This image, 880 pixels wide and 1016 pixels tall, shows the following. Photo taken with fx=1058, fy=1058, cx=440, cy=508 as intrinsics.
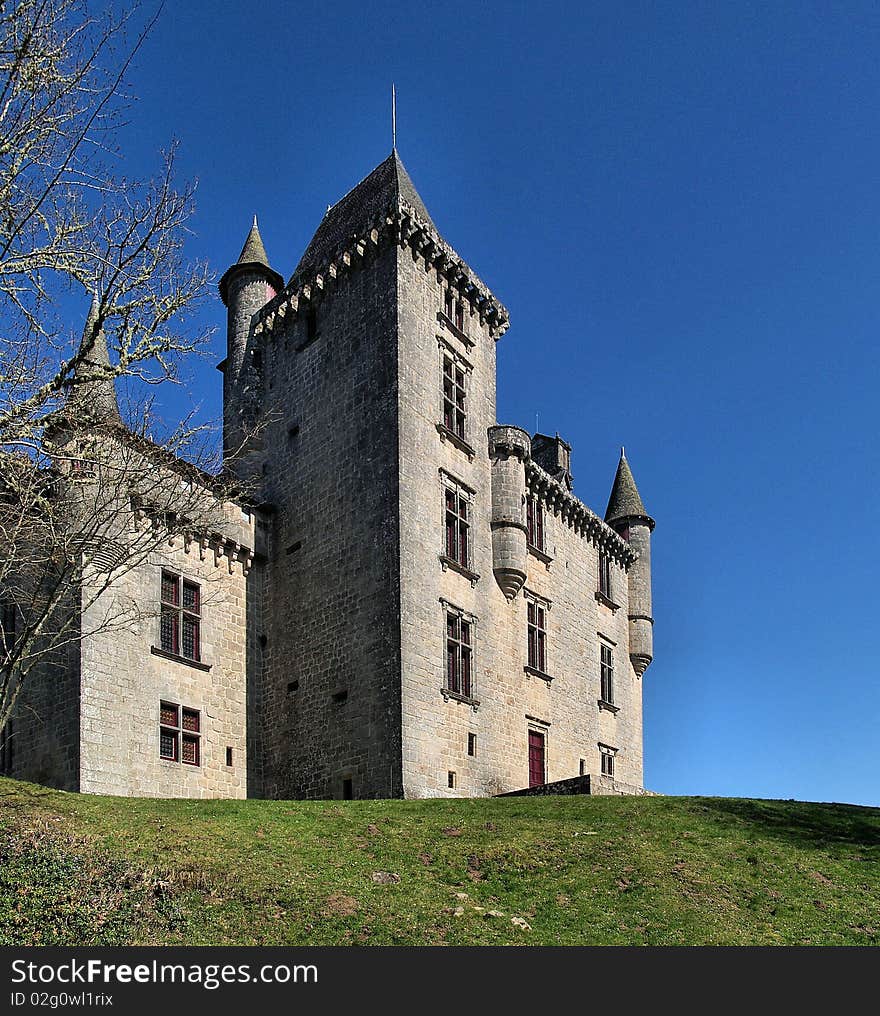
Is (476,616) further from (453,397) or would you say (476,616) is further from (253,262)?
(253,262)

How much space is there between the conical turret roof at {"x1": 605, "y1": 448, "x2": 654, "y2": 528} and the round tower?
38.4 feet

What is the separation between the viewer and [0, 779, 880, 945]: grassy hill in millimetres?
13812

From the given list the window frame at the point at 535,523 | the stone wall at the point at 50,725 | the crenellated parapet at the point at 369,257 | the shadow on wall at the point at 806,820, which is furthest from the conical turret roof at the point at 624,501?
the stone wall at the point at 50,725

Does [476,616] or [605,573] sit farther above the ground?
[605,573]

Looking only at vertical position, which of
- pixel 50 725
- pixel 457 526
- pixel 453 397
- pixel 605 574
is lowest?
pixel 50 725

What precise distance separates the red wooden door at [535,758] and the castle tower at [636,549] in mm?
10129

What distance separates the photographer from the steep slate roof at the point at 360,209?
32406 millimetres

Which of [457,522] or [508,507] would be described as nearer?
[457,522]

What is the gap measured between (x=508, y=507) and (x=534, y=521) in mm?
3667

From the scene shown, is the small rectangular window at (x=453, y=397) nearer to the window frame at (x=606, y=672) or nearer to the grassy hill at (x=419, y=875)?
the window frame at (x=606, y=672)

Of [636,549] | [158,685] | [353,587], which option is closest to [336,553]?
[353,587]

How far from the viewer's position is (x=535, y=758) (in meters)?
32.5

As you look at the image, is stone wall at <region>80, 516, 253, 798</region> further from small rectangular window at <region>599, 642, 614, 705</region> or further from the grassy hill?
small rectangular window at <region>599, 642, 614, 705</region>

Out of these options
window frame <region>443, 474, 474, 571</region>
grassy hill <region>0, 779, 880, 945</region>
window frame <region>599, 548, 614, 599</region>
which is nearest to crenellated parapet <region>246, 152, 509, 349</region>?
window frame <region>443, 474, 474, 571</region>
